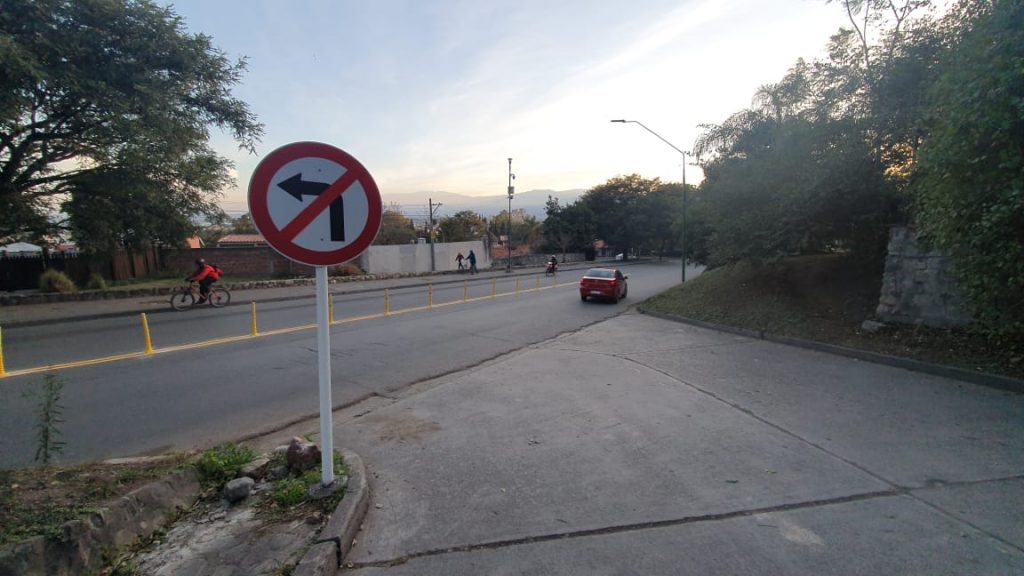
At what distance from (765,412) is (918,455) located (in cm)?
148

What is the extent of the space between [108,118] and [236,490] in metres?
17.1

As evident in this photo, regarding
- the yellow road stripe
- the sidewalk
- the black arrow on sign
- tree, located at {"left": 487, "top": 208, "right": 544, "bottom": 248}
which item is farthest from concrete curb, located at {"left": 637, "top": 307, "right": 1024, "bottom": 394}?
tree, located at {"left": 487, "top": 208, "right": 544, "bottom": 248}

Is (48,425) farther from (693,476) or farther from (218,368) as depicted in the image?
(693,476)

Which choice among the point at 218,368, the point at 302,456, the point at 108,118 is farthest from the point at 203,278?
the point at 302,456

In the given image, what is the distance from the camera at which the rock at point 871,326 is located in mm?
9430

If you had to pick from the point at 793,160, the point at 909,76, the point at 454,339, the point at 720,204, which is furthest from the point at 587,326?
the point at 909,76

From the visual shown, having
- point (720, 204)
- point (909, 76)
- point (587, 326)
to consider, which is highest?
point (909, 76)

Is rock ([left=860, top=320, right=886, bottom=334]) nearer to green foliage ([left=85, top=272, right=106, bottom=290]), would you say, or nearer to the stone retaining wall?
the stone retaining wall

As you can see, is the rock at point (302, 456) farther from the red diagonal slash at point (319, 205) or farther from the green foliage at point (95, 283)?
the green foliage at point (95, 283)

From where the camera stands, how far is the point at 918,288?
358 inches

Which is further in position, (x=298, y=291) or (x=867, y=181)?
(x=298, y=291)

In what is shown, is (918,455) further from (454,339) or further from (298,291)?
(298,291)

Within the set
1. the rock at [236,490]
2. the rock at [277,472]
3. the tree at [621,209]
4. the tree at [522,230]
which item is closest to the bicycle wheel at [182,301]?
the rock at [277,472]

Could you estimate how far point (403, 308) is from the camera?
56.4 ft
